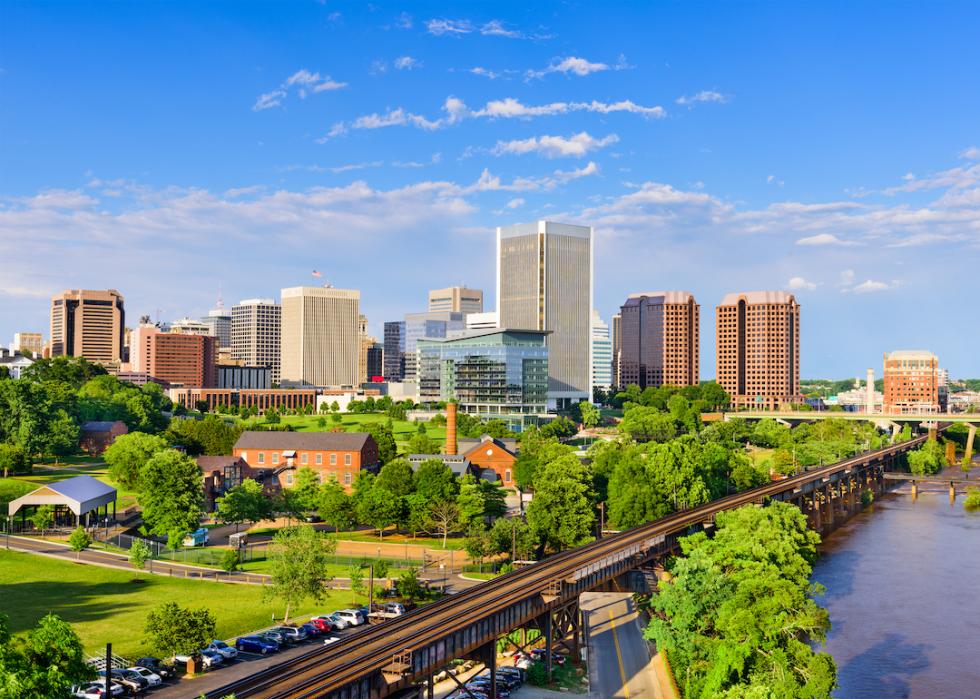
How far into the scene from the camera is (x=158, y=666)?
189ft

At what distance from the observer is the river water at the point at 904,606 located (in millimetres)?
69250

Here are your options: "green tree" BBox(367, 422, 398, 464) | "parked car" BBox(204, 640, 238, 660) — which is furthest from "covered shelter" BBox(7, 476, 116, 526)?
"green tree" BBox(367, 422, 398, 464)

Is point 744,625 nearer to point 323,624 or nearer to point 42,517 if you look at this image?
point 323,624

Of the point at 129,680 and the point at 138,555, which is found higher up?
the point at 138,555

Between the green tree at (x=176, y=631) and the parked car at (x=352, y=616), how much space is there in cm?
1134

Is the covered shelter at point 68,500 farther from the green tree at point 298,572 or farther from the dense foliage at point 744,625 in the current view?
the dense foliage at point 744,625

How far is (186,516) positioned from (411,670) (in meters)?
58.2

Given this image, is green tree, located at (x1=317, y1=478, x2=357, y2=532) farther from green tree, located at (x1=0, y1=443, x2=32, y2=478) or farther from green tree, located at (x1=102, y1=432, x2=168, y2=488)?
green tree, located at (x1=0, y1=443, x2=32, y2=478)

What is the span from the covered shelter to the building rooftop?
3742 centimetres

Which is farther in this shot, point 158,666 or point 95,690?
point 158,666

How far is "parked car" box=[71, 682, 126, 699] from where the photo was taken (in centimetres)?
5056

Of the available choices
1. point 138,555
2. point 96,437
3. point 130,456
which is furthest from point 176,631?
point 96,437

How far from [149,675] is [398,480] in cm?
5637

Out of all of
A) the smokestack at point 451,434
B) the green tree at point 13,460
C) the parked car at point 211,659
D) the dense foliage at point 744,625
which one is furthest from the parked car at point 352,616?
the smokestack at point 451,434
